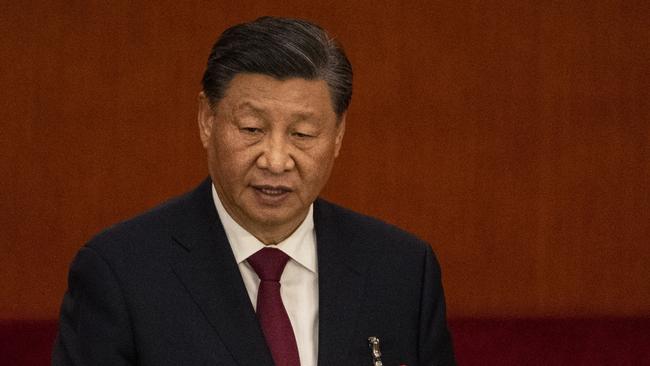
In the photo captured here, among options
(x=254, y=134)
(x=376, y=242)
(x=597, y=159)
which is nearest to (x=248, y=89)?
(x=254, y=134)

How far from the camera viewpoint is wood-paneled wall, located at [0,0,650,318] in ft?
8.73

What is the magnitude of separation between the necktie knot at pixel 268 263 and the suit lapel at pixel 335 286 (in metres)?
0.07

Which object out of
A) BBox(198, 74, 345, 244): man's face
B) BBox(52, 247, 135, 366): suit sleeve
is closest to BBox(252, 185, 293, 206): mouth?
BBox(198, 74, 345, 244): man's face

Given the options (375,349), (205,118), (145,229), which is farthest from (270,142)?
(375,349)

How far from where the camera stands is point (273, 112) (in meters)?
1.72

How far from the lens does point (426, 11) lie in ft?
8.92

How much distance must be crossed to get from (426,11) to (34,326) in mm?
1015

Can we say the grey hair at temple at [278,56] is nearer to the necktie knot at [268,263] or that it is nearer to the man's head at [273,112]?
the man's head at [273,112]

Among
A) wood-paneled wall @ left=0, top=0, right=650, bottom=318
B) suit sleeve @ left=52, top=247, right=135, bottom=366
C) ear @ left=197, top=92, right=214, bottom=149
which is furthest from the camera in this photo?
wood-paneled wall @ left=0, top=0, right=650, bottom=318

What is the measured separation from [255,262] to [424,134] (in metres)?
0.98

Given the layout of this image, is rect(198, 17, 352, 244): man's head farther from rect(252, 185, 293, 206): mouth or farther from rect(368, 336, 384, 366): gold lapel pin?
rect(368, 336, 384, 366): gold lapel pin

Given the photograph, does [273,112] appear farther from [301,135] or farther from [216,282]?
[216,282]

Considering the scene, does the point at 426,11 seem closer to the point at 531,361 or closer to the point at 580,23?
the point at 580,23

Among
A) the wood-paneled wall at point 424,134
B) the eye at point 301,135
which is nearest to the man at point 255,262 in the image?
the eye at point 301,135
